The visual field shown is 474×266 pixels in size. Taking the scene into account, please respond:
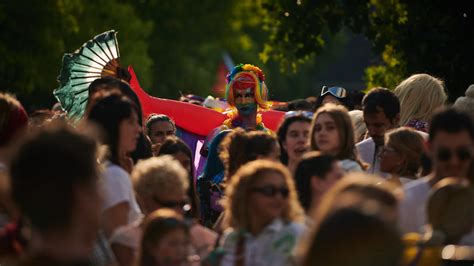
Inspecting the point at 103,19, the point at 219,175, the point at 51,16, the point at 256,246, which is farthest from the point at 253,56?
the point at 256,246

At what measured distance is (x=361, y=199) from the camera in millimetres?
4402

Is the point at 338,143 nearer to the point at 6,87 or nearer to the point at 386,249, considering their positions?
the point at 386,249

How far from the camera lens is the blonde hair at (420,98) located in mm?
10906

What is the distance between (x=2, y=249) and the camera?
5.92 metres

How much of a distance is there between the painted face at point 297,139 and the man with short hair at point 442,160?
2515 mm

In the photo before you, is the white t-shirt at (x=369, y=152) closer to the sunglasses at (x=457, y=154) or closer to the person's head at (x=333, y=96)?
the sunglasses at (x=457, y=154)

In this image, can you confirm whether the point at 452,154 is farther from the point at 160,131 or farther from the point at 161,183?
the point at 160,131

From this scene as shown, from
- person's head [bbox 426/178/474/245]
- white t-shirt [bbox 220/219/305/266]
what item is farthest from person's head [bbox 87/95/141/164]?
person's head [bbox 426/178/474/245]

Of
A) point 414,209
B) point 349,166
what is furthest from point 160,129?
point 414,209

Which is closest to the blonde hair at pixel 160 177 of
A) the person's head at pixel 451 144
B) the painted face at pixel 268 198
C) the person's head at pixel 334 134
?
the painted face at pixel 268 198

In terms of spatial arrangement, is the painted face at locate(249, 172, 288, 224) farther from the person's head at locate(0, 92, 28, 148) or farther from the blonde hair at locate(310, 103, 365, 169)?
the blonde hair at locate(310, 103, 365, 169)

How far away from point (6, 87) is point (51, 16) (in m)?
2.93

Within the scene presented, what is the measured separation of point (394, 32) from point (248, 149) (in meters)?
10.8

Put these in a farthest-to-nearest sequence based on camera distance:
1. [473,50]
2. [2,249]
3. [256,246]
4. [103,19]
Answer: [103,19]
[473,50]
[256,246]
[2,249]
